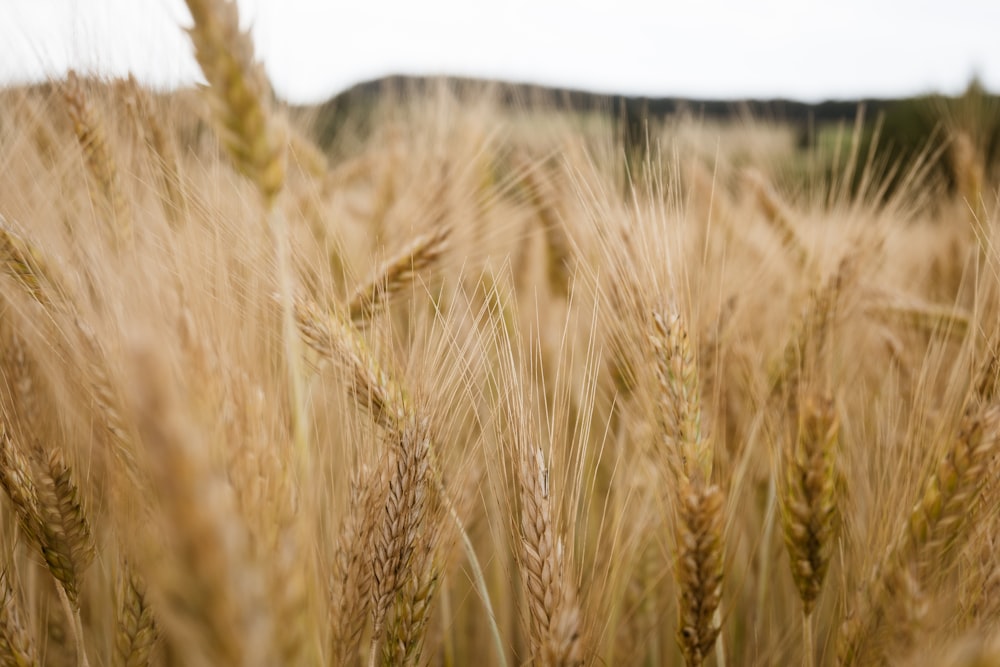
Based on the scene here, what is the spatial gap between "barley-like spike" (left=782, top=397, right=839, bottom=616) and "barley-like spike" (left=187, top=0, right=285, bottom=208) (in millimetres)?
689

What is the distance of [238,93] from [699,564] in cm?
71

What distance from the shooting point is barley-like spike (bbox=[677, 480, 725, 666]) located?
643 millimetres

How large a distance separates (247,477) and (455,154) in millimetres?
1228

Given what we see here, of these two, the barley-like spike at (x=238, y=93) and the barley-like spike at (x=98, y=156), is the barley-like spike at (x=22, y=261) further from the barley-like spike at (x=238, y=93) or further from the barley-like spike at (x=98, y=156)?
the barley-like spike at (x=238, y=93)

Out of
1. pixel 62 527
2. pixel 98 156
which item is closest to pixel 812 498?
pixel 62 527

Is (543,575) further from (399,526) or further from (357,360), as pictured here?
(357,360)

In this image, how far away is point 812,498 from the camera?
2.28 ft

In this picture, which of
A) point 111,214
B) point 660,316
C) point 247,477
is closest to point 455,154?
point 111,214

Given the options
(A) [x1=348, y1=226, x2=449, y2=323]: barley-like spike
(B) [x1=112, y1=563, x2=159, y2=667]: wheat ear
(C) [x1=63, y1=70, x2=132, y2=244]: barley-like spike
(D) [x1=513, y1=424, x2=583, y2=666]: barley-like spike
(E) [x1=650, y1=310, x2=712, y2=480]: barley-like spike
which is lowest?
(B) [x1=112, y1=563, x2=159, y2=667]: wheat ear

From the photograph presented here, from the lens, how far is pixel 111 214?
3.11 feet

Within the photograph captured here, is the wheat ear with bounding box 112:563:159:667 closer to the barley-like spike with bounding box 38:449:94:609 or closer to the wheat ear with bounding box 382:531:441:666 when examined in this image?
the barley-like spike with bounding box 38:449:94:609

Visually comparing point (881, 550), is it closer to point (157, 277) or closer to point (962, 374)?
point (962, 374)

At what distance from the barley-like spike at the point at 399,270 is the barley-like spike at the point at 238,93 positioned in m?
0.28

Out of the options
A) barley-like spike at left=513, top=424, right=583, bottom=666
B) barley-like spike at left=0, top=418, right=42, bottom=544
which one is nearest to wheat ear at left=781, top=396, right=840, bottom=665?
barley-like spike at left=513, top=424, right=583, bottom=666
